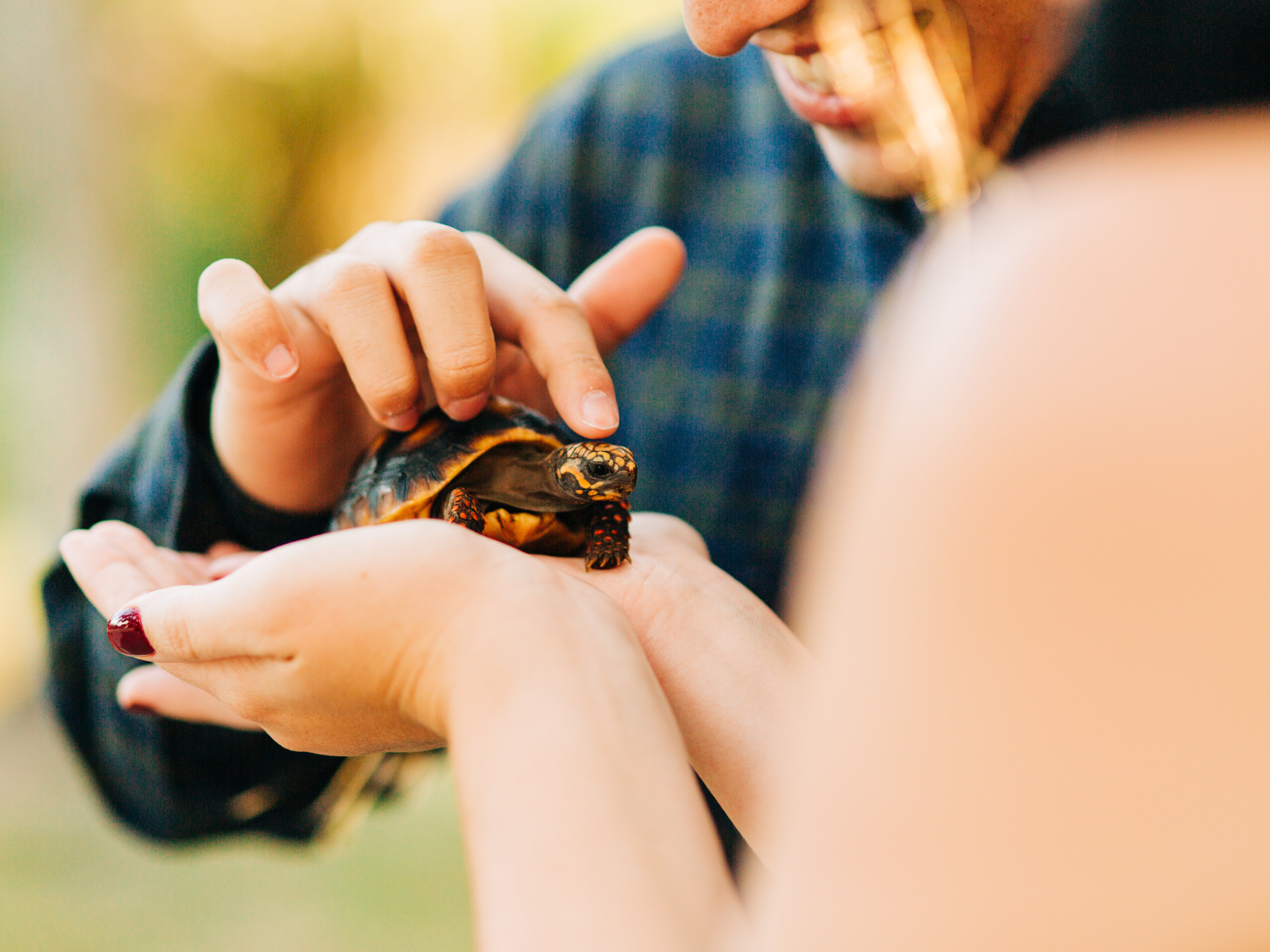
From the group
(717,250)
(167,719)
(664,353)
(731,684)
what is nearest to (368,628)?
(731,684)

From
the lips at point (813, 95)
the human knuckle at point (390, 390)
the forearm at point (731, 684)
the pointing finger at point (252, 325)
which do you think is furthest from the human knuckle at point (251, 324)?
the lips at point (813, 95)

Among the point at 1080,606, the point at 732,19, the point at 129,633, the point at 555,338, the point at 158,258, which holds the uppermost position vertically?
the point at 732,19

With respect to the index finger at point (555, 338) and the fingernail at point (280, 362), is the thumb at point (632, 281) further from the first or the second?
the fingernail at point (280, 362)

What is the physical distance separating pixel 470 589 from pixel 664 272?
752 millimetres

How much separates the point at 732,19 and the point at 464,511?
0.72 metres

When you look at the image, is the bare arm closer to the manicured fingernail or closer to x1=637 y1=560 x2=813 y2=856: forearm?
x1=637 y1=560 x2=813 y2=856: forearm

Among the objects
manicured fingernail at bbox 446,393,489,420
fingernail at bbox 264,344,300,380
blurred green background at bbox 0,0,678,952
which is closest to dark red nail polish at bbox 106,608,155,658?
fingernail at bbox 264,344,300,380

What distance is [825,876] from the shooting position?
443mm

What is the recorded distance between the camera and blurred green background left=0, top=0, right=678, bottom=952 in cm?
299

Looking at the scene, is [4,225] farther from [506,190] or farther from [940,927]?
[940,927]

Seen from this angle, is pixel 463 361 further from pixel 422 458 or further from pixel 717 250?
pixel 717 250

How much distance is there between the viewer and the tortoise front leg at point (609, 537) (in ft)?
3.49

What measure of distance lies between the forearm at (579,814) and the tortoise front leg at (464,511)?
501 mm

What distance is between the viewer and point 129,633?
2.80 ft
